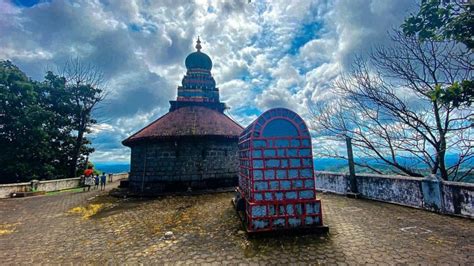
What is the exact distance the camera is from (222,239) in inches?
222

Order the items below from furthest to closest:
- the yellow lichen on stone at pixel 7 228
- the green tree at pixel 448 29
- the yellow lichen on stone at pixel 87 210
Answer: the yellow lichen on stone at pixel 87 210, the yellow lichen on stone at pixel 7 228, the green tree at pixel 448 29

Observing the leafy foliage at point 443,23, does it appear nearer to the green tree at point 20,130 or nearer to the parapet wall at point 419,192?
the parapet wall at point 419,192

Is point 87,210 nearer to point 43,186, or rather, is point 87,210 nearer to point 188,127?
point 188,127

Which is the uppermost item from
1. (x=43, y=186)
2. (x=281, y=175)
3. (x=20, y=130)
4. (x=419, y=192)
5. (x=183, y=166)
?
(x=20, y=130)

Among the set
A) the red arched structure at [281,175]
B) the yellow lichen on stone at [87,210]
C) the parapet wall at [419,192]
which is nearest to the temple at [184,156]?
the yellow lichen on stone at [87,210]

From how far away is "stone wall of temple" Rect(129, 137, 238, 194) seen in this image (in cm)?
1359

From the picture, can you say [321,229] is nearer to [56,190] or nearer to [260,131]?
[260,131]

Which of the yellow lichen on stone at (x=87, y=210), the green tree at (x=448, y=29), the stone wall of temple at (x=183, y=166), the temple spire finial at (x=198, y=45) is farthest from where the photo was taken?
the temple spire finial at (x=198, y=45)

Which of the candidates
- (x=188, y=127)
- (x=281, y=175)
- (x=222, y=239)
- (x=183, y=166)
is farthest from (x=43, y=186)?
(x=281, y=175)

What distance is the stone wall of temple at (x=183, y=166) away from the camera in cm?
1359

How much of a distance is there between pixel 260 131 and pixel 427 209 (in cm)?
663

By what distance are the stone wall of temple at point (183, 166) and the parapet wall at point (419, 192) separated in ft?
23.8

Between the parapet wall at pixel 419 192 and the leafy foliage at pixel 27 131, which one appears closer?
the parapet wall at pixel 419 192

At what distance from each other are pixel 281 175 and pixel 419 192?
5.70 meters
